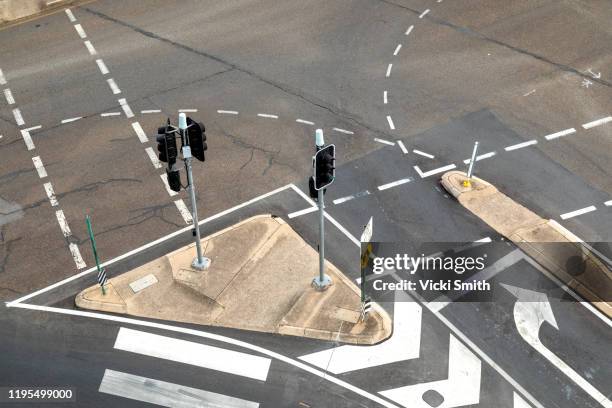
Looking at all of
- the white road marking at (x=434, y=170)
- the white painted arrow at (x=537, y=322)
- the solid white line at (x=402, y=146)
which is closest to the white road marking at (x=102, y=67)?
the solid white line at (x=402, y=146)

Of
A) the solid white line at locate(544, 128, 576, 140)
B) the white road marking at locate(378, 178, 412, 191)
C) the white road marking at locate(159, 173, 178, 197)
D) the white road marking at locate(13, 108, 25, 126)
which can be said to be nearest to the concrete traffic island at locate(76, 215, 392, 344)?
the white road marking at locate(159, 173, 178, 197)

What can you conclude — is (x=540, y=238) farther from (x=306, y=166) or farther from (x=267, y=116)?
(x=267, y=116)

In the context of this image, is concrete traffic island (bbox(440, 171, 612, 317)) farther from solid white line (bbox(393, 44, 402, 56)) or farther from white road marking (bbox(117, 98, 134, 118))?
white road marking (bbox(117, 98, 134, 118))

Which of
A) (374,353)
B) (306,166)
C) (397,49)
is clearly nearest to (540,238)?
(374,353)

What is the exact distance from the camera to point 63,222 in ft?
66.7

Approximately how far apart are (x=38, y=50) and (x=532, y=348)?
Result: 2260cm

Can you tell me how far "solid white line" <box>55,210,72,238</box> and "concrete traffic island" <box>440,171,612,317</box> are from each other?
11.5 meters

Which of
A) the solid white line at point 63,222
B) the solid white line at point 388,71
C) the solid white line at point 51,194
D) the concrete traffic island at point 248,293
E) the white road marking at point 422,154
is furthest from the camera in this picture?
the solid white line at point 388,71

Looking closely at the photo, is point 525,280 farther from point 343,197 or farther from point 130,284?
point 130,284

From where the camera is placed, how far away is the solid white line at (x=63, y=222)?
20.0m

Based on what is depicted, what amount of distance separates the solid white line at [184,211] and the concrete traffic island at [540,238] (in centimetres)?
793

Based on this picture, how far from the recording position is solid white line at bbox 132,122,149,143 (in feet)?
76.4

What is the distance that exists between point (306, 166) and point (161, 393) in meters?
9.25

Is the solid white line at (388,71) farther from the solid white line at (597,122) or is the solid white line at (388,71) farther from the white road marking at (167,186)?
the white road marking at (167,186)
